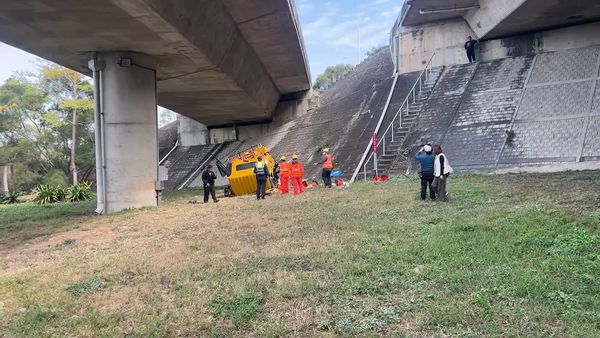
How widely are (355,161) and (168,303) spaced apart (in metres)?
18.5

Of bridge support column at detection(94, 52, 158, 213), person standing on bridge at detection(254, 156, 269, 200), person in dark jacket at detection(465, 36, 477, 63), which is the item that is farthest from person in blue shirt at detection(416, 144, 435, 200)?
person in dark jacket at detection(465, 36, 477, 63)

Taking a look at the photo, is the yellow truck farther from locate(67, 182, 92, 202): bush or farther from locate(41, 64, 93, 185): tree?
locate(41, 64, 93, 185): tree

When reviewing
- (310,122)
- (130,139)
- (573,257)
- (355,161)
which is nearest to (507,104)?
(355,161)

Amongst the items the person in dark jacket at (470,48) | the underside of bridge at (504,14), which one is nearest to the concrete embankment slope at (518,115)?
the person in dark jacket at (470,48)

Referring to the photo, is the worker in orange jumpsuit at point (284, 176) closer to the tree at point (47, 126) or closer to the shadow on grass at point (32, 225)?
the shadow on grass at point (32, 225)

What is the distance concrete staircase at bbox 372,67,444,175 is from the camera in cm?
2214

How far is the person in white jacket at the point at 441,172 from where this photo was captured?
12148 mm

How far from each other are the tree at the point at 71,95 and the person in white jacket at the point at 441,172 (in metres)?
35.3

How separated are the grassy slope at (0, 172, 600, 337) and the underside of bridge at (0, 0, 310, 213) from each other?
5.82 m

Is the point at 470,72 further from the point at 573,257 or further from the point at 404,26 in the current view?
the point at 573,257

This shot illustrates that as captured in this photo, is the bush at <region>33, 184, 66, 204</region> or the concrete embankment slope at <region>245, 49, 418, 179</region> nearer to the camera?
the bush at <region>33, 184, 66, 204</region>

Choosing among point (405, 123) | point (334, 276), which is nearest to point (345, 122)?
point (405, 123)

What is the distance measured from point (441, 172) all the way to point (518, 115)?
10874 mm

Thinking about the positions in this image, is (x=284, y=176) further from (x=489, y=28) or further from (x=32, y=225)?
(x=489, y=28)
